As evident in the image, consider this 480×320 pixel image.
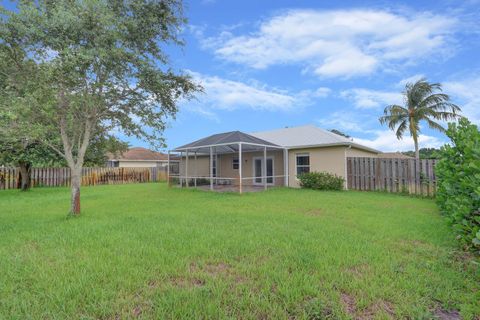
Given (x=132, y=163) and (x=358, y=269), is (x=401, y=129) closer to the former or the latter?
(x=358, y=269)

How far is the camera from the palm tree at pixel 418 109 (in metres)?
21.4

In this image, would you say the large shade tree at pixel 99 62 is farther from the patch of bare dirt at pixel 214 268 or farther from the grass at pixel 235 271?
the patch of bare dirt at pixel 214 268

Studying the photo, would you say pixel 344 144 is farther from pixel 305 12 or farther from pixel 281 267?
pixel 281 267

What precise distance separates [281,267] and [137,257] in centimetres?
210

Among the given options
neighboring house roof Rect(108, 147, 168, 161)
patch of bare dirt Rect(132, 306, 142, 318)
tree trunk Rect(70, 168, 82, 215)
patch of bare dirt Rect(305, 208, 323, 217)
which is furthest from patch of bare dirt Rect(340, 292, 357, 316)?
neighboring house roof Rect(108, 147, 168, 161)

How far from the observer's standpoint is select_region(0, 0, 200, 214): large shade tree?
628cm

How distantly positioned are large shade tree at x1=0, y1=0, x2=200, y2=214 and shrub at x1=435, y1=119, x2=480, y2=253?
6729 mm

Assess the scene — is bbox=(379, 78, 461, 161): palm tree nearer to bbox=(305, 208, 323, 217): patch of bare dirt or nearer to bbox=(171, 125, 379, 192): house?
bbox=(171, 125, 379, 192): house

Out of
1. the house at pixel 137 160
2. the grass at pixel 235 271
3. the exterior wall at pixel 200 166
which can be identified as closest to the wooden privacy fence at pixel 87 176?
the house at pixel 137 160

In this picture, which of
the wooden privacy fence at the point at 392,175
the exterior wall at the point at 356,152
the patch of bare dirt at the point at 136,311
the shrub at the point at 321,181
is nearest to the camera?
the patch of bare dirt at the point at 136,311

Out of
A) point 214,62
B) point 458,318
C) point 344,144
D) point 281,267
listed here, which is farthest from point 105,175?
point 458,318

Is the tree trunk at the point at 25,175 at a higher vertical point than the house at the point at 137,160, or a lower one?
lower

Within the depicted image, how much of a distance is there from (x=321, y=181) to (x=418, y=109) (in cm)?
1421

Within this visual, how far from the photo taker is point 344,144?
14109mm
